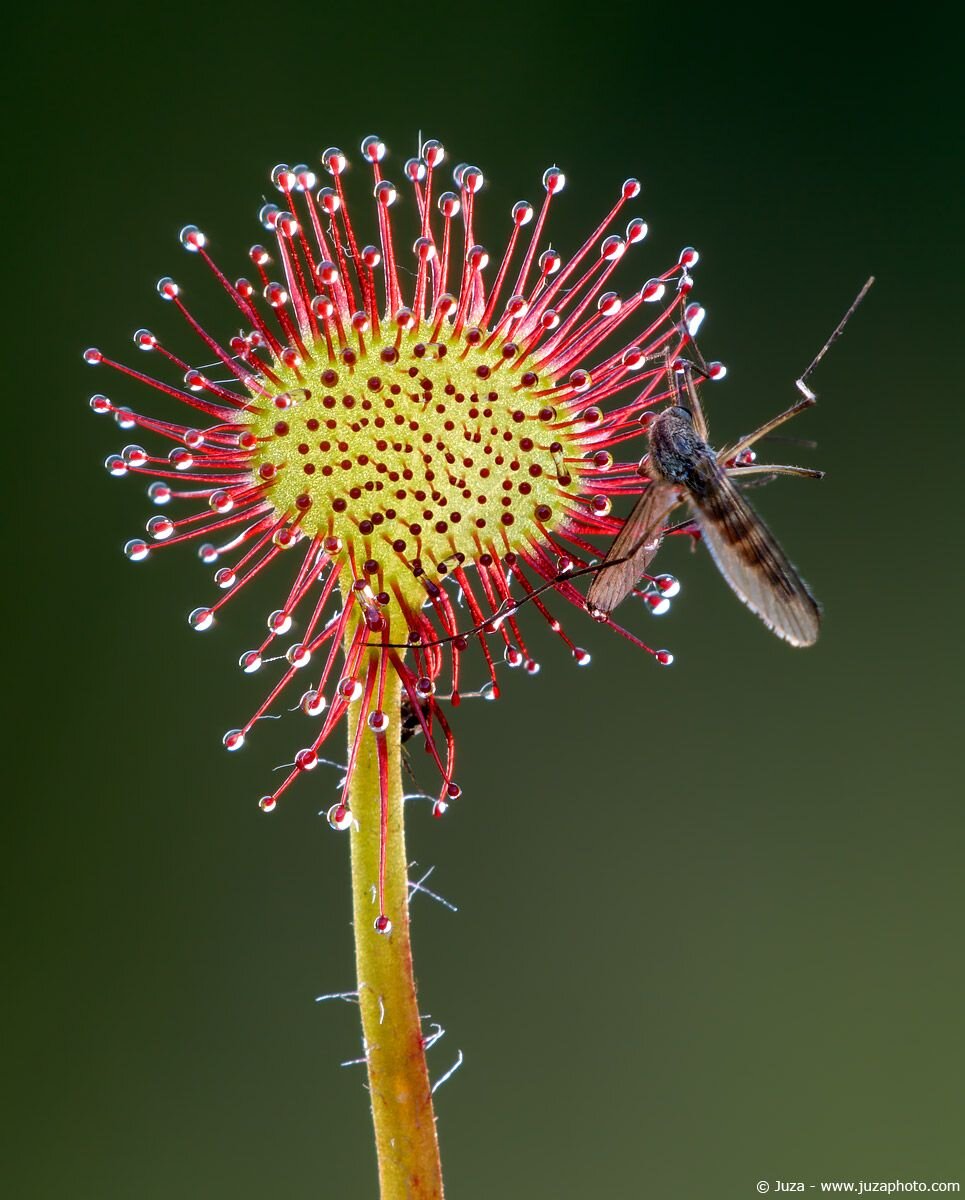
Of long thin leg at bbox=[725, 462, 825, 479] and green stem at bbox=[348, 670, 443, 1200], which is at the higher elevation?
long thin leg at bbox=[725, 462, 825, 479]

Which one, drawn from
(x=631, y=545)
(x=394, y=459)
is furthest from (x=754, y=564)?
(x=394, y=459)

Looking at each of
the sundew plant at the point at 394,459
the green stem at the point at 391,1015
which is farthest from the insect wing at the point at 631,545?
the green stem at the point at 391,1015

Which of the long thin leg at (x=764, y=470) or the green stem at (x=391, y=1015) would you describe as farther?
the long thin leg at (x=764, y=470)

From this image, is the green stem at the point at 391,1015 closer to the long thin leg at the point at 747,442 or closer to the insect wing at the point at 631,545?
the insect wing at the point at 631,545

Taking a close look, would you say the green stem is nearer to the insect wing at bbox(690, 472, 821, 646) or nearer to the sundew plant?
the sundew plant

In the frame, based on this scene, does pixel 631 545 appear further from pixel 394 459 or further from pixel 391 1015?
pixel 391 1015

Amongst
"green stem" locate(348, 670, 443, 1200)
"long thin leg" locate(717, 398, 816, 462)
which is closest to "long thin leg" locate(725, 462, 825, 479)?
"long thin leg" locate(717, 398, 816, 462)

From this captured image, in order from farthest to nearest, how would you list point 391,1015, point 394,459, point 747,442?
point 747,442
point 394,459
point 391,1015
